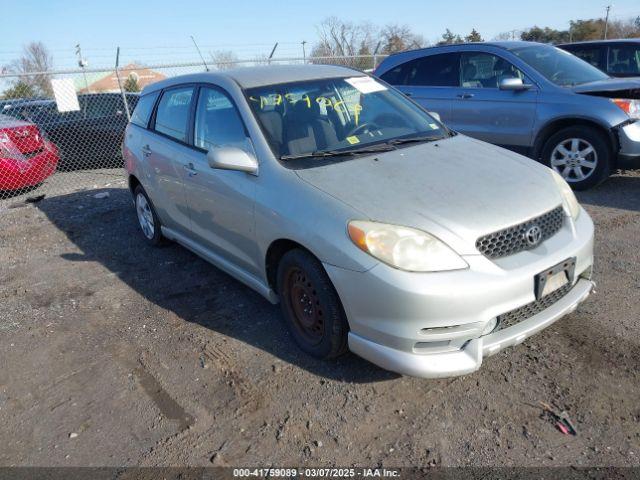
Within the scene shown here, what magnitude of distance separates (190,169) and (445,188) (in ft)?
6.77

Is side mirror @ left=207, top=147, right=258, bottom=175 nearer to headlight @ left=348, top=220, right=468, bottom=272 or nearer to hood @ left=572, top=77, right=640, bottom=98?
headlight @ left=348, top=220, right=468, bottom=272

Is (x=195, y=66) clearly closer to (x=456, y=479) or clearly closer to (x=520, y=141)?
(x=520, y=141)

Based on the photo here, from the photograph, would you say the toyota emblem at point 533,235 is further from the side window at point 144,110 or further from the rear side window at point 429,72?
the rear side window at point 429,72

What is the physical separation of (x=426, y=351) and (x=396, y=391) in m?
0.42

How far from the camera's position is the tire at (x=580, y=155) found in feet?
19.7

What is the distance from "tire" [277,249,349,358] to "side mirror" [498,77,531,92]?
4418mm

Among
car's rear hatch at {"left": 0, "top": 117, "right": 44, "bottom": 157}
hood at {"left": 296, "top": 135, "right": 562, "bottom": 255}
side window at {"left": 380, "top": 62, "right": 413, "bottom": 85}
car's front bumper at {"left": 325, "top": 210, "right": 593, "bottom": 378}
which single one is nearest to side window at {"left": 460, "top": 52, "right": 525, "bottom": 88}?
side window at {"left": 380, "top": 62, "right": 413, "bottom": 85}

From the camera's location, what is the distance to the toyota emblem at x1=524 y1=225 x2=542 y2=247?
9.09ft

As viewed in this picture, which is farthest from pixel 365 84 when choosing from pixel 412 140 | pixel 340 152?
pixel 340 152

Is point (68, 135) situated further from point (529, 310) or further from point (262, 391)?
point (529, 310)

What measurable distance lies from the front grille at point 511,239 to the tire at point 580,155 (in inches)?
147

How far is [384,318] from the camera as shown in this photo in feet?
8.64

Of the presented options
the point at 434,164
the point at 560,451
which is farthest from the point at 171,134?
the point at 560,451

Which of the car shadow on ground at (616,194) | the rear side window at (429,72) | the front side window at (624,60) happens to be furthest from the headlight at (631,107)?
the front side window at (624,60)
